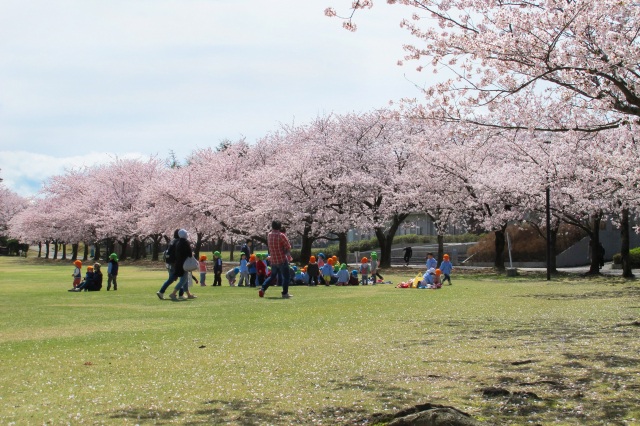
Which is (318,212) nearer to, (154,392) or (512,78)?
(512,78)

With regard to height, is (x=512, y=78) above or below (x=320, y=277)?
above

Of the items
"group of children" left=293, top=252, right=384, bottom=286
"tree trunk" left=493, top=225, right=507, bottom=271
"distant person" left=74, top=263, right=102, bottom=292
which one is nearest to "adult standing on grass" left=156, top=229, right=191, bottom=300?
"distant person" left=74, top=263, right=102, bottom=292

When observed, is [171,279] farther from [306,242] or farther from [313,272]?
[306,242]

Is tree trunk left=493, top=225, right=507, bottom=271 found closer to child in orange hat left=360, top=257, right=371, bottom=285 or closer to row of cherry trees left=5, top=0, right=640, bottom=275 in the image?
row of cherry trees left=5, top=0, right=640, bottom=275

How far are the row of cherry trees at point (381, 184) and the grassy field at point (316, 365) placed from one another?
470cm

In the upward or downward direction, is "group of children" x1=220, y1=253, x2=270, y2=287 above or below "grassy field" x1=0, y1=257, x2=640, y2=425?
above

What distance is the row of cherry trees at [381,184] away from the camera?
27594 mm

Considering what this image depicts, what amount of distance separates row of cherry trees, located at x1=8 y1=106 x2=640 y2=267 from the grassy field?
470 centimetres

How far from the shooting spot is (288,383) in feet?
20.6

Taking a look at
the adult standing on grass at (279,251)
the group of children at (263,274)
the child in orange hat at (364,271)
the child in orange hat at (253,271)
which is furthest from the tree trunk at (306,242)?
the adult standing on grass at (279,251)

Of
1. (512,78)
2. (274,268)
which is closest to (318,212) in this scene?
(274,268)

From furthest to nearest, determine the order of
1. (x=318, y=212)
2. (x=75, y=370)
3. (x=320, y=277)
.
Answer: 1. (x=318, y=212)
2. (x=320, y=277)
3. (x=75, y=370)

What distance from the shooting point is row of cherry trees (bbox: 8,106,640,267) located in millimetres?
27594

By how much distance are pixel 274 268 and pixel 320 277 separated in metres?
8.82
